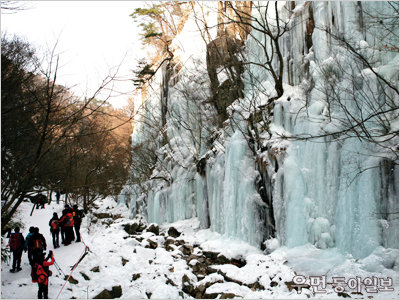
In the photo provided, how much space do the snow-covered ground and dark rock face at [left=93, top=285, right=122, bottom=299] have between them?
4.6 inches

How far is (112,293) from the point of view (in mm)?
6746

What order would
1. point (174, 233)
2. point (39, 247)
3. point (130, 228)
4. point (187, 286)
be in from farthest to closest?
point (130, 228)
point (174, 233)
point (187, 286)
point (39, 247)

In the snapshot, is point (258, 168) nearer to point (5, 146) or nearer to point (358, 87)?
point (358, 87)

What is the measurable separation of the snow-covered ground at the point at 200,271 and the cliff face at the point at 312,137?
0.38 m

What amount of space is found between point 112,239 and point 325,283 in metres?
7.72

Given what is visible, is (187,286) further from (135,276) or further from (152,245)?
(152,245)

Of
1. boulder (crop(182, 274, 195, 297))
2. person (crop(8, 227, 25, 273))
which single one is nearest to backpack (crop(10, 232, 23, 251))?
person (crop(8, 227, 25, 273))

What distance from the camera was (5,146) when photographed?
5043 millimetres

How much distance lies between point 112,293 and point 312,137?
5.28 metres

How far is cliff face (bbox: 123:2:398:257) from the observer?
237 inches

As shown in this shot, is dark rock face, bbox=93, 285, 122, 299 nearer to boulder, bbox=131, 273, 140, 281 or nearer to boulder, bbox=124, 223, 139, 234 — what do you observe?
boulder, bbox=131, 273, 140, 281

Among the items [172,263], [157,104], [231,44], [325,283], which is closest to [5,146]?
[172,263]

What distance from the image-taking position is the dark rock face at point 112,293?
251 inches

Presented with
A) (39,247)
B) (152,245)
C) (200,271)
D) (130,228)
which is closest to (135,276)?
(200,271)
